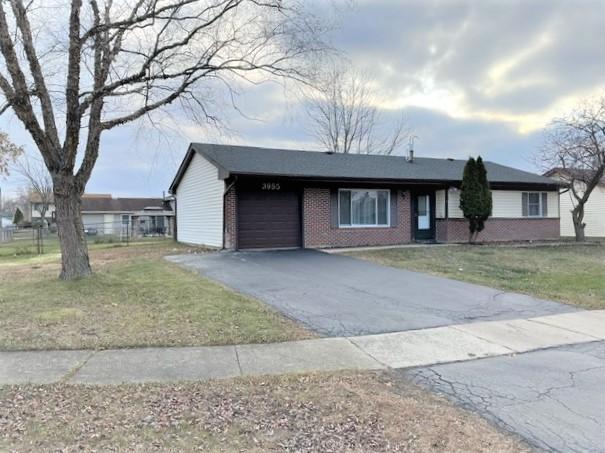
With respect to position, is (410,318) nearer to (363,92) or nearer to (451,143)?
(451,143)

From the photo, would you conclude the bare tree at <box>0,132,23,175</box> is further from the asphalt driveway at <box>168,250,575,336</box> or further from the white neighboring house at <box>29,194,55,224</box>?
the white neighboring house at <box>29,194,55,224</box>

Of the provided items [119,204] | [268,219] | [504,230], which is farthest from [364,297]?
[119,204]

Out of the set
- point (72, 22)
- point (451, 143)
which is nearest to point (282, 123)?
point (72, 22)

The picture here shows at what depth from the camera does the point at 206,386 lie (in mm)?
4180

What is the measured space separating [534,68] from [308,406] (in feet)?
54.3

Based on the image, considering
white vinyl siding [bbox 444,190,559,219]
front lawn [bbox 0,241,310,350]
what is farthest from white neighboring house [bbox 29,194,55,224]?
front lawn [bbox 0,241,310,350]

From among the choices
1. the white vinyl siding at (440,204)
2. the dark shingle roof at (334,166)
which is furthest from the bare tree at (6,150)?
the white vinyl siding at (440,204)

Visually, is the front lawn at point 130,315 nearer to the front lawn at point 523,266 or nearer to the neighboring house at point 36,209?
the front lawn at point 523,266

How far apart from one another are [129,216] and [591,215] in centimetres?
4234

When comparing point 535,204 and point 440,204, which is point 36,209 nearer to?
point 440,204

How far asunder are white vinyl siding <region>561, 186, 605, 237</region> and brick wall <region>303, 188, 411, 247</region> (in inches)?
705

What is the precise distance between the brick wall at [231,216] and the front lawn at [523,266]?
437 cm

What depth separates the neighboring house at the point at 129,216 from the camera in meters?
43.3

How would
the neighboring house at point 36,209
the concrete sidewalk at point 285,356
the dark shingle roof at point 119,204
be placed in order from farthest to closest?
the neighboring house at point 36,209 < the dark shingle roof at point 119,204 < the concrete sidewalk at point 285,356
